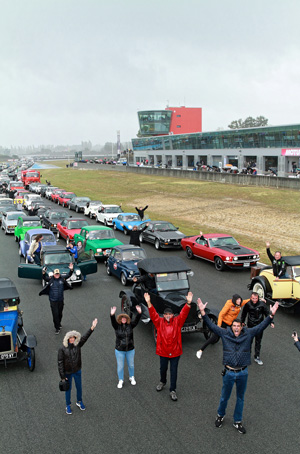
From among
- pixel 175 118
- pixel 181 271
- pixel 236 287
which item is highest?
pixel 175 118

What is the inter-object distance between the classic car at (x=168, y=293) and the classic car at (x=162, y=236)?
1015cm

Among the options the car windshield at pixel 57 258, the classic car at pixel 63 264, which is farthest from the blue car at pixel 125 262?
the car windshield at pixel 57 258

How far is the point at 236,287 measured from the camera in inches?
634

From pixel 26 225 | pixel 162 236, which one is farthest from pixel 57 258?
pixel 26 225

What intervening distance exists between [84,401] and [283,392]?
13.1 feet

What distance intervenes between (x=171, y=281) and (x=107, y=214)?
2025cm

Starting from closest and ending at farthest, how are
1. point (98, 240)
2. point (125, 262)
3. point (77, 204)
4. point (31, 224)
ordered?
point (125, 262)
point (98, 240)
point (31, 224)
point (77, 204)

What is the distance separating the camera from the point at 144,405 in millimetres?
8203

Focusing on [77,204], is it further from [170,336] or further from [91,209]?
[170,336]

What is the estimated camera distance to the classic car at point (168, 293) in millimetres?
10984

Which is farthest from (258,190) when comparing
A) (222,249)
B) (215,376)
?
(215,376)

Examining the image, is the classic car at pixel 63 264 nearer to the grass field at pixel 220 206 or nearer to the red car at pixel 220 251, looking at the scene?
the red car at pixel 220 251

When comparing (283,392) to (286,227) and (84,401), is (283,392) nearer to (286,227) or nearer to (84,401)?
(84,401)

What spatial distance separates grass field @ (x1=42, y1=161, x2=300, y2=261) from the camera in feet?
91.1
